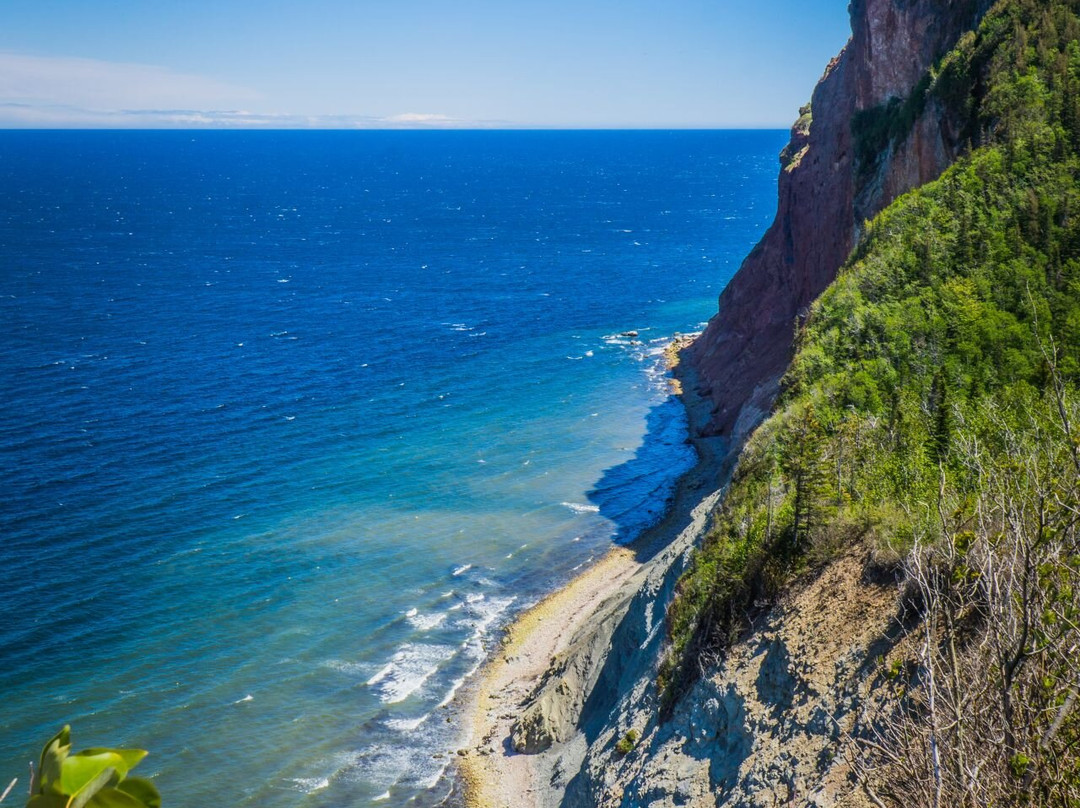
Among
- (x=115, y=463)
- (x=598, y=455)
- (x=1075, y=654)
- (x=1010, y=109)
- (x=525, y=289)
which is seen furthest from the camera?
(x=525, y=289)

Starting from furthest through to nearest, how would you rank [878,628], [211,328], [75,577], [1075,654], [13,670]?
[211,328]
[75,577]
[13,670]
[878,628]
[1075,654]

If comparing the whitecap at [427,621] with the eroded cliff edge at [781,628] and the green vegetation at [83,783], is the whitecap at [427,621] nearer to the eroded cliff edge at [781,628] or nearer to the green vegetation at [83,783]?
the eroded cliff edge at [781,628]

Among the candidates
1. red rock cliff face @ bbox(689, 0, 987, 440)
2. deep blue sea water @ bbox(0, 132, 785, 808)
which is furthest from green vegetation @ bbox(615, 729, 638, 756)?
red rock cliff face @ bbox(689, 0, 987, 440)

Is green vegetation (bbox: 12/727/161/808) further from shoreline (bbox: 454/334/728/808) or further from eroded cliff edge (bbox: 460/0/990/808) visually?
shoreline (bbox: 454/334/728/808)

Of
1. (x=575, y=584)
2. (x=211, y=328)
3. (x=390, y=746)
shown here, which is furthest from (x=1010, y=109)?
(x=211, y=328)

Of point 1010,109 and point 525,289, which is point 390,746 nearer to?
point 1010,109

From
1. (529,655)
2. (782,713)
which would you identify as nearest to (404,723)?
(529,655)
